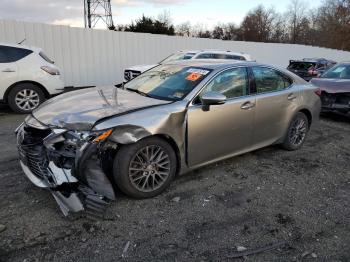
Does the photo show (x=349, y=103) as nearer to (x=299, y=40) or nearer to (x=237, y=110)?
(x=237, y=110)

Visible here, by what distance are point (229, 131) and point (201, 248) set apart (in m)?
1.91

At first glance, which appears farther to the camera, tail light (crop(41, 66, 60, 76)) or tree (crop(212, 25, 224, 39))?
tree (crop(212, 25, 224, 39))

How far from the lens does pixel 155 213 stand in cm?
376

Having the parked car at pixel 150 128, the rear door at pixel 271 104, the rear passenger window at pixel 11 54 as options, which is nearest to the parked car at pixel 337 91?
the rear door at pixel 271 104

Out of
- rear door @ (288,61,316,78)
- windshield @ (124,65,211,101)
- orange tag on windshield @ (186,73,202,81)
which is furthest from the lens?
rear door @ (288,61,316,78)

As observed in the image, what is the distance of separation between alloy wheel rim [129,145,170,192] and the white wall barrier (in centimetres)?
983

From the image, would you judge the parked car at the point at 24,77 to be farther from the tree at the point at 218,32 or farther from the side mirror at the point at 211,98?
the tree at the point at 218,32

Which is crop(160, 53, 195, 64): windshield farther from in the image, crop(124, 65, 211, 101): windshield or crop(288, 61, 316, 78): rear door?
crop(124, 65, 211, 101): windshield

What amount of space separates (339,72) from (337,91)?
1.24 meters

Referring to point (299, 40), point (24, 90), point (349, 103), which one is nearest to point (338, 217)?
point (349, 103)

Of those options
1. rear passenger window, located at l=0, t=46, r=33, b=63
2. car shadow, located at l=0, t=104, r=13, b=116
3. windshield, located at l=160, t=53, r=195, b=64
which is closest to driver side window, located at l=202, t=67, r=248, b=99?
rear passenger window, located at l=0, t=46, r=33, b=63

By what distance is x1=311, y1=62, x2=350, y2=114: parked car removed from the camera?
8359 mm

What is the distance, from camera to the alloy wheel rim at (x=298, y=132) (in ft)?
19.4

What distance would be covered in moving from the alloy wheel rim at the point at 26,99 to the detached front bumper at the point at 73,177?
17.8ft
